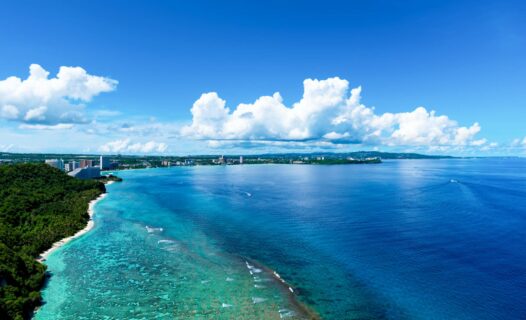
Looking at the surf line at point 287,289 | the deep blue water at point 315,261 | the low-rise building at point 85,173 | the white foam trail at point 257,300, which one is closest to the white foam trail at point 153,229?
the deep blue water at point 315,261

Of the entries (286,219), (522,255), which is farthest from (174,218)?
(522,255)

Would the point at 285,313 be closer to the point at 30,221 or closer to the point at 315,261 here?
the point at 315,261

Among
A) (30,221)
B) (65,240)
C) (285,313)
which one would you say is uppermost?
(30,221)

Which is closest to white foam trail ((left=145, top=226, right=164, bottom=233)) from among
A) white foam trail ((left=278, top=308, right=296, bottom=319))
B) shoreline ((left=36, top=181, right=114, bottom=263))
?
shoreline ((left=36, top=181, right=114, bottom=263))

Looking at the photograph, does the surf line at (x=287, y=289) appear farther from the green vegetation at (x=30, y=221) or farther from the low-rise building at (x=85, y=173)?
the low-rise building at (x=85, y=173)

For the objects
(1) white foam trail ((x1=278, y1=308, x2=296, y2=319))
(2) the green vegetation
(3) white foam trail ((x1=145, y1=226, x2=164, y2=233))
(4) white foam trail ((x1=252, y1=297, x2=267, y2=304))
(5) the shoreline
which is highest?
(2) the green vegetation

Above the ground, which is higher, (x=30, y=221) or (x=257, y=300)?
(x=30, y=221)

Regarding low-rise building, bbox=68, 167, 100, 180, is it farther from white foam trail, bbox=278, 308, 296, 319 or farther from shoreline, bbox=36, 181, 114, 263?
white foam trail, bbox=278, 308, 296, 319

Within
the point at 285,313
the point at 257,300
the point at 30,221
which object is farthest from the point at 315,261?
the point at 30,221
